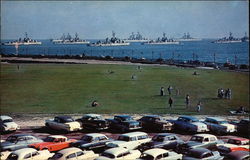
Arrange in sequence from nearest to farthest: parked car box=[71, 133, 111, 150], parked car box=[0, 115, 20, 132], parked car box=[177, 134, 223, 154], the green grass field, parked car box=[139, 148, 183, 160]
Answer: parked car box=[139, 148, 183, 160], parked car box=[177, 134, 223, 154], parked car box=[71, 133, 111, 150], parked car box=[0, 115, 20, 132], the green grass field

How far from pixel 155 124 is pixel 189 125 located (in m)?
2.27

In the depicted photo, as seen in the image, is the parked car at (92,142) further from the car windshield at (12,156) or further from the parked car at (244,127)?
the parked car at (244,127)

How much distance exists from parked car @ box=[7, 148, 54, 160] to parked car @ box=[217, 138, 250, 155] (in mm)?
8753

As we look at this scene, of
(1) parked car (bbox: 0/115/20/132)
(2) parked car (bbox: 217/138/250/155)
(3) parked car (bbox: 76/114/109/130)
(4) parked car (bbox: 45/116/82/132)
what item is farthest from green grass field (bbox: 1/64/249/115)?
(2) parked car (bbox: 217/138/250/155)

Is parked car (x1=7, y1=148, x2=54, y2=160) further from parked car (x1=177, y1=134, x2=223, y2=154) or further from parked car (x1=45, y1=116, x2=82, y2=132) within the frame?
parked car (x1=177, y1=134, x2=223, y2=154)

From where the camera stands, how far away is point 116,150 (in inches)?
634

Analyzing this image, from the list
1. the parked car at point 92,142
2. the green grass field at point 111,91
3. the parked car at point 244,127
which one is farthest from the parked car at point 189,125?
the parked car at point 92,142

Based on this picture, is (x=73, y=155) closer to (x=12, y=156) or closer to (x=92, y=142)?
(x=92, y=142)

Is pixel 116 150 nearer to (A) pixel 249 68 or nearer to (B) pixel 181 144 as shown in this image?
(B) pixel 181 144

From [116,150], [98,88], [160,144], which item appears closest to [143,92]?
[98,88]

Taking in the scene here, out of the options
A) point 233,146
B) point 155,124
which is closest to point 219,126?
point 155,124

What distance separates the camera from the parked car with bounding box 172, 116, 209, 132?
71.7ft

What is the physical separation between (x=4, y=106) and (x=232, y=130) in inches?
779

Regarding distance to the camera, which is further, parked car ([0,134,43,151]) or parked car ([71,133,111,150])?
parked car ([71,133,111,150])
